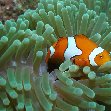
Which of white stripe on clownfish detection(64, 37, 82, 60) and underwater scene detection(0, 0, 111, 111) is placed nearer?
underwater scene detection(0, 0, 111, 111)

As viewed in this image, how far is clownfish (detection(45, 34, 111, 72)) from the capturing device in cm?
167

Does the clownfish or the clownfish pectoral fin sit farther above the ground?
the clownfish

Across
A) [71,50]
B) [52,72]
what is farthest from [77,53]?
[52,72]

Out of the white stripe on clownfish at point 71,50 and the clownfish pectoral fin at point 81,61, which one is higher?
the white stripe on clownfish at point 71,50

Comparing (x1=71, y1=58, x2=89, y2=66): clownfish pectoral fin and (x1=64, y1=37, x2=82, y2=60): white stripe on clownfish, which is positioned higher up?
(x1=64, y1=37, x2=82, y2=60): white stripe on clownfish

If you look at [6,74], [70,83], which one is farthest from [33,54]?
[70,83]

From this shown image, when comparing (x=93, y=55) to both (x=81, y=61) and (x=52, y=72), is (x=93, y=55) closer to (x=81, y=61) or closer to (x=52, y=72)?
(x=81, y=61)

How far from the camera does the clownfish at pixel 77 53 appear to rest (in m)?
1.67

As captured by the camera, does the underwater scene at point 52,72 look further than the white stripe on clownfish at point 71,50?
No

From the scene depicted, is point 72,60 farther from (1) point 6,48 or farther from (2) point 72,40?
(1) point 6,48

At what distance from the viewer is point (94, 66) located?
1722 mm

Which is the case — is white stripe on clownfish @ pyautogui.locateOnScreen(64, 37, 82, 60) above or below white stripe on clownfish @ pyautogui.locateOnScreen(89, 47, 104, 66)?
above

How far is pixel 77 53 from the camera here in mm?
1712

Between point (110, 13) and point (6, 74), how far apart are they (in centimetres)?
114
